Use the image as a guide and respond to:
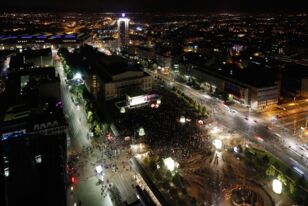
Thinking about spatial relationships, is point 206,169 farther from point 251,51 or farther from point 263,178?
point 251,51

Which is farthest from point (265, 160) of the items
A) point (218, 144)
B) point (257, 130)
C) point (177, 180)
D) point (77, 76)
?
point (77, 76)

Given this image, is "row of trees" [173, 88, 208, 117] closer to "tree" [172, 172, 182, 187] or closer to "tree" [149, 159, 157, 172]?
"tree" [149, 159, 157, 172]

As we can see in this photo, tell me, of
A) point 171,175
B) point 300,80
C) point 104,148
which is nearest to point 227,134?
point 171,175

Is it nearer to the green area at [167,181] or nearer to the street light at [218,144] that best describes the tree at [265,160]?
the street light at [218,144]

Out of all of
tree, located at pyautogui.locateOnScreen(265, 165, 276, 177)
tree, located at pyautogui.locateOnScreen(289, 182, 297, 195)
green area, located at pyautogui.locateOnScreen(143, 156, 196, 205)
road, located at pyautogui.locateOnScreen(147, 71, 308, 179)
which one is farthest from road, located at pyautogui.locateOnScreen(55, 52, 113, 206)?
road, located at pyautogui.locateOnScreen(147, 71, 308, 179)

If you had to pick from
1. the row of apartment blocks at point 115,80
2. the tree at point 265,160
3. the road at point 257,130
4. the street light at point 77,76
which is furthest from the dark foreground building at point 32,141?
the road at point 257,130

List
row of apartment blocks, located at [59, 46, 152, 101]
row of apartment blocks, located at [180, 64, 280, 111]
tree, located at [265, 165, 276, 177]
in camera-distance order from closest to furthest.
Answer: tree, located at [265, 165, 276, 177] < row of apartment blocks, located at [180, 64, 280, 111] < row of apartment blocks, located at [59, 46, 152, 101]
